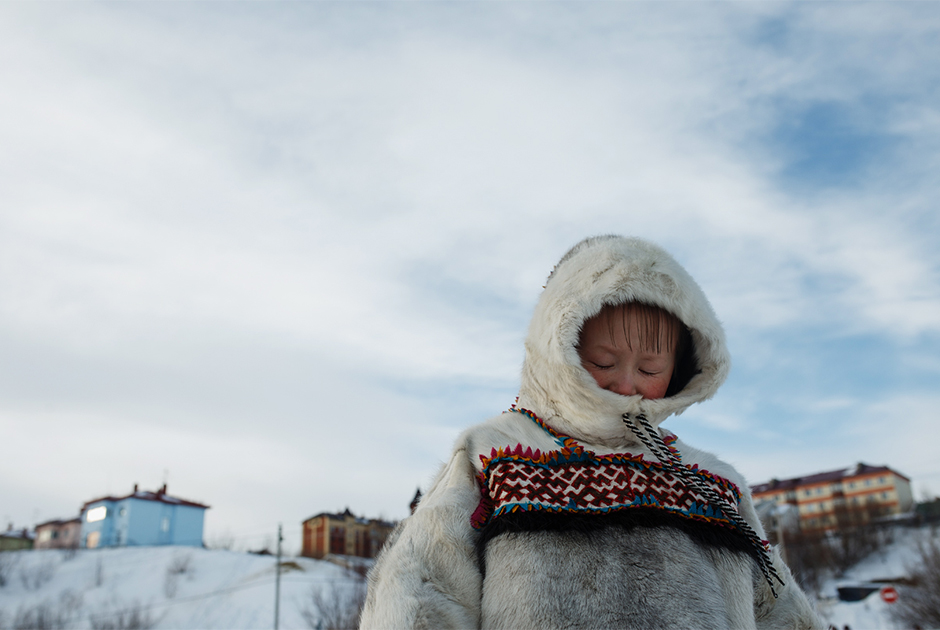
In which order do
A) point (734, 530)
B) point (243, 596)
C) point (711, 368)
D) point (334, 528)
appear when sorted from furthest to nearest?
point (334, 528) → point (243, 596) → point (711, 368) → point (734, 530)

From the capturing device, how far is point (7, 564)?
38.8 meters

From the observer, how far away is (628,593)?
1.79 metres


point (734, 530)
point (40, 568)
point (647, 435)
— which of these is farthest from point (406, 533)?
point (40, 568)

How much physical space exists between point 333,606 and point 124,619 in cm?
1005

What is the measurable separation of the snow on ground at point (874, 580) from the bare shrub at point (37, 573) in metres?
41.4

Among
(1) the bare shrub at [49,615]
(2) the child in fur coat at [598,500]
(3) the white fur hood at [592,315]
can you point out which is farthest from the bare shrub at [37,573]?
(3) the white fur hood at [592,315]

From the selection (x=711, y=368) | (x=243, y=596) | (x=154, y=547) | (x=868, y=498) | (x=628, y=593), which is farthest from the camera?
(x=868, y=498)

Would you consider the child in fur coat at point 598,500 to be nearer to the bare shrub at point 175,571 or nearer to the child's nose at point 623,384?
the child's nose at point 623,384

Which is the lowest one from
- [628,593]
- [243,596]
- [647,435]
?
[243,596]

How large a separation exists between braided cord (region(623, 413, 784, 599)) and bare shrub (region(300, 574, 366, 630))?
27207 millimetres

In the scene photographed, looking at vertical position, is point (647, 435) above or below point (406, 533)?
above

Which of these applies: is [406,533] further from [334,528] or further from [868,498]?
[868,498]

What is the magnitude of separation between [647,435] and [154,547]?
51.3 meters

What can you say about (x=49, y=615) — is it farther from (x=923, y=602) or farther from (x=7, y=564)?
(x=923, y=602)
